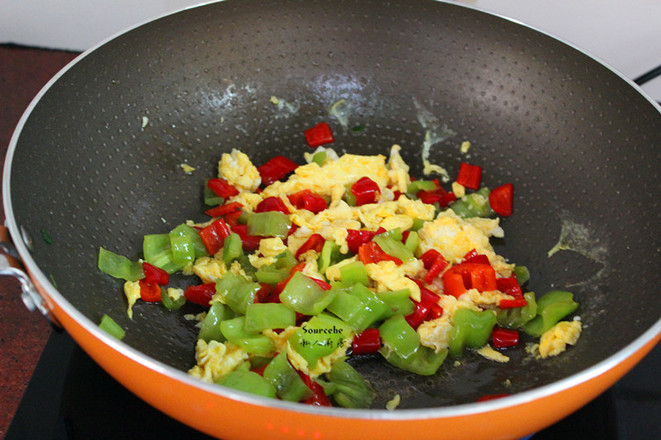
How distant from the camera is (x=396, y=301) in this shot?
152 cm

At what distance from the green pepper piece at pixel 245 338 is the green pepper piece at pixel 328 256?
0.92ft

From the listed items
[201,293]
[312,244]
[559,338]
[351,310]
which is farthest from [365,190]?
[559,338]

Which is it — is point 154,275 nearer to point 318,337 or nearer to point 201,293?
point 201,293

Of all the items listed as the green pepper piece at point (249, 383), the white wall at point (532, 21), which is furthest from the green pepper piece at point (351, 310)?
the white wall at point (532, 21)

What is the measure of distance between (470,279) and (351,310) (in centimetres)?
37

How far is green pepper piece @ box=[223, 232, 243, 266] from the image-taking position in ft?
5.37

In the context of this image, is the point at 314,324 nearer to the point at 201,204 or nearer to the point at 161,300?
the point at 161,300

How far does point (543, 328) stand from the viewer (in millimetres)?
1531

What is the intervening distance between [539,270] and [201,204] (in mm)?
1039

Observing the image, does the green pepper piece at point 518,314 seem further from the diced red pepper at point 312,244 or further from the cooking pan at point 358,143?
the diced red pepper at point 312,244

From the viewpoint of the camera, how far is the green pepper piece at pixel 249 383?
4.04 feet

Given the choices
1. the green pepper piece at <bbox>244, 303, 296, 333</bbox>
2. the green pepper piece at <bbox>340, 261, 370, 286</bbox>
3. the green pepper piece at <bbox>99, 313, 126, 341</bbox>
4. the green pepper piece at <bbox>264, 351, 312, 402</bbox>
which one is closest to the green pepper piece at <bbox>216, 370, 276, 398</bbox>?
the green pepper piece at <bbox>264, 351, 312, 402</bbox>

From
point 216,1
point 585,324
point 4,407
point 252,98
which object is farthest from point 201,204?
point 585,324

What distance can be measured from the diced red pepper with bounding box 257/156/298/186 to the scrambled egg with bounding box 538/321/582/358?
0.95 meters
